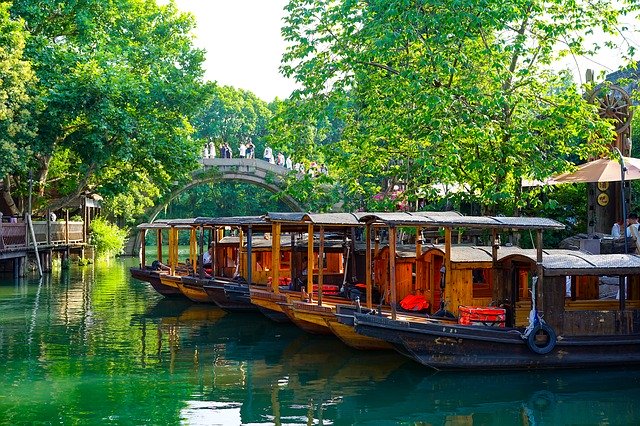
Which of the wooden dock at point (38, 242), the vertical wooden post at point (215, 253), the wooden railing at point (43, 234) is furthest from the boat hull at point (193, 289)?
the wooden railing at point (43, 234)

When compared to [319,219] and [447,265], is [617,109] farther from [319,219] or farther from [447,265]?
[319,219]

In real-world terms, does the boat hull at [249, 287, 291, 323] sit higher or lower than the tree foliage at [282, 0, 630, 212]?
lower

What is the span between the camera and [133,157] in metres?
28.6

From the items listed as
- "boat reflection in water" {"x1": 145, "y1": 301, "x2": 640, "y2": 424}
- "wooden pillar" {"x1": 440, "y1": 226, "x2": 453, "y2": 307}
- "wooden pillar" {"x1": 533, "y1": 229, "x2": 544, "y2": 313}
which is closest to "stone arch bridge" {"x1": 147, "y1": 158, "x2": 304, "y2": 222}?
"boat reflection in water" {"x1": 145, "y1": 301, "x2": 640, "y2": 424}

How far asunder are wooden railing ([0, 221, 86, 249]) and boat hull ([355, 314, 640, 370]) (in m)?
17.8

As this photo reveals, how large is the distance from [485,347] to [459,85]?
227 inches

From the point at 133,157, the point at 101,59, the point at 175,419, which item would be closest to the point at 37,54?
the point at 101,59

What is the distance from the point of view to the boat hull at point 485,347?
39.7 ft

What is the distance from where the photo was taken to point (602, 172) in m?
16.3

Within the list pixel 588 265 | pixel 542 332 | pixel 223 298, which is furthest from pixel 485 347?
pixel 223 298

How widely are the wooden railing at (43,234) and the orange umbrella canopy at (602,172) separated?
1709 centimetres

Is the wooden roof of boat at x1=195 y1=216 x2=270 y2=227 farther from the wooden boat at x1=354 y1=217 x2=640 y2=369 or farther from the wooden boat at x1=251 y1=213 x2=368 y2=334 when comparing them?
the wooden boat at x1=354 y1=217 x2=640 y2=369

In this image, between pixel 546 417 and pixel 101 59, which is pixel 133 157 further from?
pixel 546 417

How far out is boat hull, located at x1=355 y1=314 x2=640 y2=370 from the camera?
476 inches
